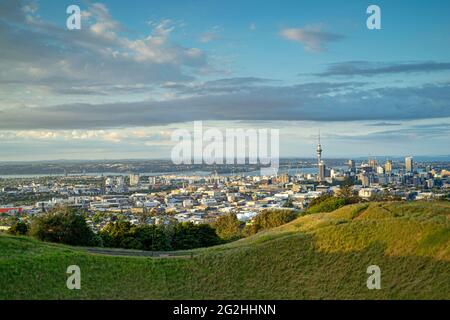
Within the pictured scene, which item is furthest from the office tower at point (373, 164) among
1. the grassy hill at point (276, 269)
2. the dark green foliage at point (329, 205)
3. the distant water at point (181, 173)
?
the grassy hill at point (276, 269)

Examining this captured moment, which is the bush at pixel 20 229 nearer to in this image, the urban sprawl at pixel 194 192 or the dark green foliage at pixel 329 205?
the urban sprawl at pixel 194 192

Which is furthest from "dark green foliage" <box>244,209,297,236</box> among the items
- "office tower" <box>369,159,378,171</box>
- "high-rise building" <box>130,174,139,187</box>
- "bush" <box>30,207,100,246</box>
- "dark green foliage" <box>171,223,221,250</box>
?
"office tower" <box>369,159,378,171</box>

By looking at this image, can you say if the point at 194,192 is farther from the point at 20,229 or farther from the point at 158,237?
the point at 20,229

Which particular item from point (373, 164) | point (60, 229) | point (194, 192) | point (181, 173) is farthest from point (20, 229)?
point (373, 164)

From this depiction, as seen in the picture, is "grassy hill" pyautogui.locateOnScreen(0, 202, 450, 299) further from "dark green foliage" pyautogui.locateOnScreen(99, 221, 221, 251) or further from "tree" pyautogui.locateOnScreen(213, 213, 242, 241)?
"tree" pyautogui.locateOnScreen(213, 213, 242, 241)
